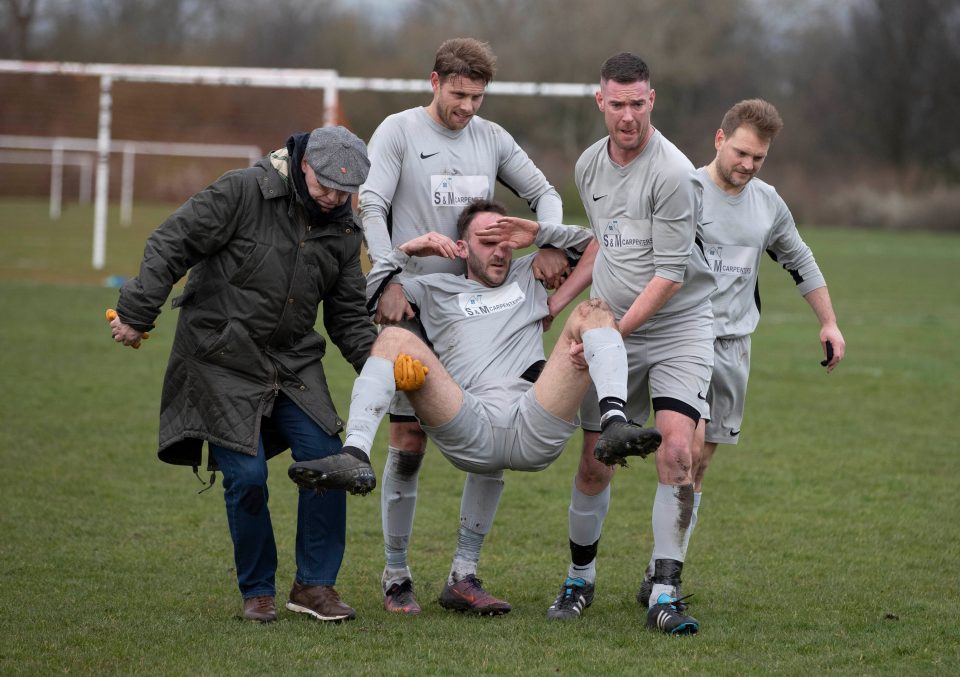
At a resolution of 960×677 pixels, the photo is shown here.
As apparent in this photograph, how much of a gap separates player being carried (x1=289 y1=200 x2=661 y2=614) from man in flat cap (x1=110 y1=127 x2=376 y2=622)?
0.34 metres

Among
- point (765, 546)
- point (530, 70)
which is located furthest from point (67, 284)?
point (530, 70)

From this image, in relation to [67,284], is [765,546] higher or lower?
lower

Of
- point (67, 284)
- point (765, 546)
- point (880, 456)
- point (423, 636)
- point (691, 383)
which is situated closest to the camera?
point (423, 636)

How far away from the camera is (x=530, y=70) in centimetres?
3800

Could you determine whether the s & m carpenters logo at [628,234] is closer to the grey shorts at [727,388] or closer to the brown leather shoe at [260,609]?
the grey shorts at [727,388]

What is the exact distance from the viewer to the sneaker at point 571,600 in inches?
206

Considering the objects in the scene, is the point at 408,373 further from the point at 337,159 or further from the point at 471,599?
the point at 471,599

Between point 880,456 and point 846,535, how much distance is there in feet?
7.55

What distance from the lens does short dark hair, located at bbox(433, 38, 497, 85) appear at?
554cm

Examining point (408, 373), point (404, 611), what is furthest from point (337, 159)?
point (404, 611)

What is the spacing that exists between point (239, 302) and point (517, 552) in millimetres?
2215

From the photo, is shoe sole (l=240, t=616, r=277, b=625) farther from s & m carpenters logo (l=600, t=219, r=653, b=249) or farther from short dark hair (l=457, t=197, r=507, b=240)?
s & m carpenters logo (l=600, t=219, r=653, b=249)

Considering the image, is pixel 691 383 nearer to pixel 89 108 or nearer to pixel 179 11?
pixel 89 108

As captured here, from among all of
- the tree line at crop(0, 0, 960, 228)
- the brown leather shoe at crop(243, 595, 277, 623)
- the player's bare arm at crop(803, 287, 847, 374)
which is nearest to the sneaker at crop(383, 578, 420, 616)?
the brown leather shoe at crop(243, 595, 277, 623)
